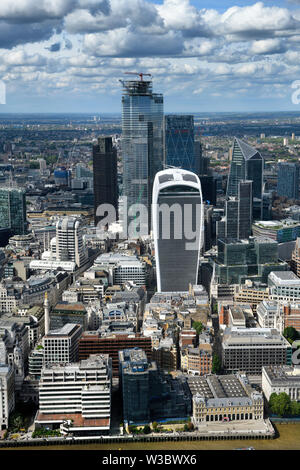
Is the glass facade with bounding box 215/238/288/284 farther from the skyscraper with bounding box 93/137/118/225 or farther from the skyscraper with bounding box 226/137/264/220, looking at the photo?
the skyscraper with bounding box 93/137/118/225

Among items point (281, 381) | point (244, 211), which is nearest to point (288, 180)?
point (244, 211)

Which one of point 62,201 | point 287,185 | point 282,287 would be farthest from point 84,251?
point 287,185

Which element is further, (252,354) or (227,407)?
(252,354)

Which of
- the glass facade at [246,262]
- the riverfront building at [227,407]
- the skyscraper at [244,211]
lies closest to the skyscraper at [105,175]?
the skyscraper at [244,211]

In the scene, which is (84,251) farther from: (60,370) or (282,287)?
(60,370)

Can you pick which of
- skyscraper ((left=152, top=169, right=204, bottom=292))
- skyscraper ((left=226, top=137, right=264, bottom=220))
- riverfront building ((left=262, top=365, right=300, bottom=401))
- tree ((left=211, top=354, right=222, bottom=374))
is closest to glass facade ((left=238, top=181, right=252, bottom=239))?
skyscraper ((left=226, top=137, right=264, bottom=220))

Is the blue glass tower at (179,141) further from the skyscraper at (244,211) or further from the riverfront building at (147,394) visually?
the riverfront building at (147,394)

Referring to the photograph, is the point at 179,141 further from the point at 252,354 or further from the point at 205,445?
the point at 205,445
